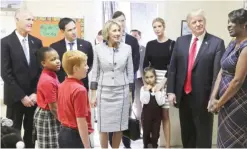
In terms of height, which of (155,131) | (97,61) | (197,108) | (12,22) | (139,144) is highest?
(12,22)

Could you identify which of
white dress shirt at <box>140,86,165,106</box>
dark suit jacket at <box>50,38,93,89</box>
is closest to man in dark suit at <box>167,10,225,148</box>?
white dress shirt at <box>140,86,165,106</box>

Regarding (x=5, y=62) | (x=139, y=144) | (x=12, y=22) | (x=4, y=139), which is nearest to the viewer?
(x=4, y=139)

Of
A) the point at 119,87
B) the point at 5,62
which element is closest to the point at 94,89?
the point at 119,87

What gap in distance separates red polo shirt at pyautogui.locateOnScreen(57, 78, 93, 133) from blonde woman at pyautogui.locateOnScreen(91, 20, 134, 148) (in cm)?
67

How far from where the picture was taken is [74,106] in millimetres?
1809

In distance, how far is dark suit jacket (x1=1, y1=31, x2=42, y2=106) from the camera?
238 cm

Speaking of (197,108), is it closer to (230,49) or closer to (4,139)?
(230,49)

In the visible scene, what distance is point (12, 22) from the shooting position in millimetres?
2785

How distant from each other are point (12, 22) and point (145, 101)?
56.7 inches

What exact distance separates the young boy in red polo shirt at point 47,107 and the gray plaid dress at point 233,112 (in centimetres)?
120

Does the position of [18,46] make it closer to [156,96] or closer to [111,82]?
[111,82]

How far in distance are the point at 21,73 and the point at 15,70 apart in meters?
0.05

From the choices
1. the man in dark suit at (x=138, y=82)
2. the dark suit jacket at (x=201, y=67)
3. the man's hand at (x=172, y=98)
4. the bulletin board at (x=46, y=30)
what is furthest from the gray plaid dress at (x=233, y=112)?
the bulletin board at (x=46, y=30)

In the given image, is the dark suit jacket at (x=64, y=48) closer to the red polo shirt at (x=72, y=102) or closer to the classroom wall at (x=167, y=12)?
the classroom wall at (x=167, y=12)
